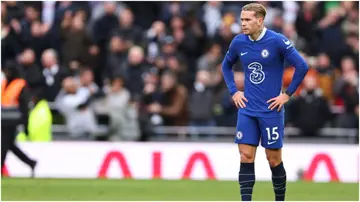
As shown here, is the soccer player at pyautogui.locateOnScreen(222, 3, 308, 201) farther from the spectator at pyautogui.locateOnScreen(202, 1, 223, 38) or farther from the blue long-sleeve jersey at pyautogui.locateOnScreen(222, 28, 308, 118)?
the spectator at pyautogui.locateOnScreen(202, 1, 223, 38)

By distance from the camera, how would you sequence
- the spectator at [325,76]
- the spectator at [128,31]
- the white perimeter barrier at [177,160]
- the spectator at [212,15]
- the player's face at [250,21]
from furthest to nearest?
the spectator at [212,15], the spectator at [128,31], the spectator at [325,76], the white perimeter barrier at [177,160], the player's face at [250,21]

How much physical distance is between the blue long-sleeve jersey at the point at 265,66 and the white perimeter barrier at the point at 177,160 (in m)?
7.68

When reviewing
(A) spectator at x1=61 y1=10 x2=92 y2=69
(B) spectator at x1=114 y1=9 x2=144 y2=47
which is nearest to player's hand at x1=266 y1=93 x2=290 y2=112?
(B) spectator at x1=114 y1=9 x2=144 y2=47

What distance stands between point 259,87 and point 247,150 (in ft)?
2.15

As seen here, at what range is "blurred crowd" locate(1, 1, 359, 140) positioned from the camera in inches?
794

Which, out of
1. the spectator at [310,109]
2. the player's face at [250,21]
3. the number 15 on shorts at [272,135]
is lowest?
the spectator at [310,109]

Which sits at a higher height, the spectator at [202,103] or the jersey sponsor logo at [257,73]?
the jersey sponsor logo at [257,73]

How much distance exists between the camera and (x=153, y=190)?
606 inches

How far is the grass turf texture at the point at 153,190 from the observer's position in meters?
14.0

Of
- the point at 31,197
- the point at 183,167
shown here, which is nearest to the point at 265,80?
the point at 31,197

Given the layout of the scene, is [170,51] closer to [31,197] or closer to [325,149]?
[325,149]

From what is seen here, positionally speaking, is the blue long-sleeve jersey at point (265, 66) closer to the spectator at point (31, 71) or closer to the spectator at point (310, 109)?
the spectator at point (310, 109)

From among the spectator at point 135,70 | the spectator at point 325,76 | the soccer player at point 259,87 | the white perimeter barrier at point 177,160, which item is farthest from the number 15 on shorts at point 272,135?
the spectator at point 325,76

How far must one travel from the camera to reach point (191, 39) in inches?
853
